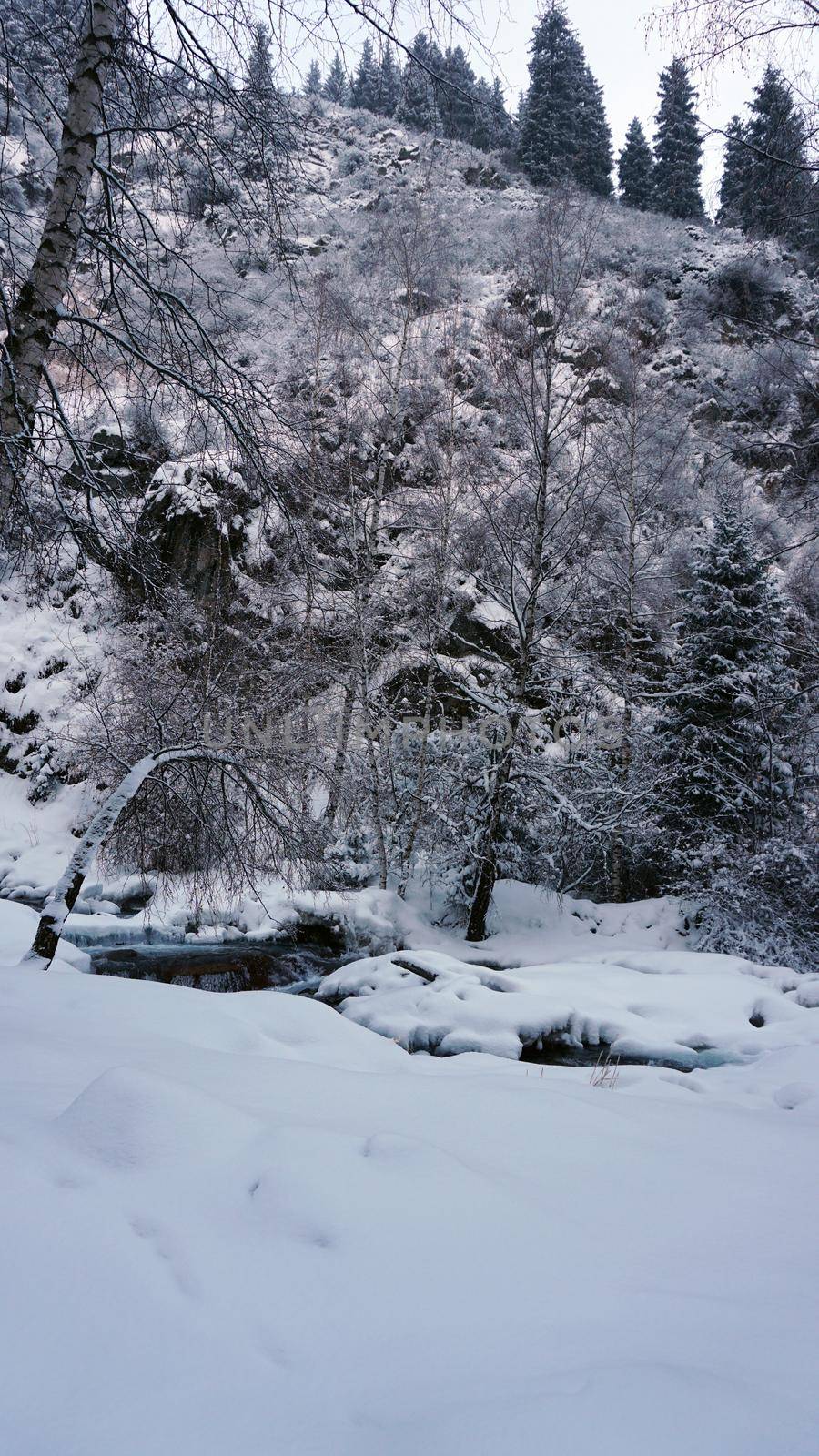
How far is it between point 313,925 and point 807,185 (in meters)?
9.51

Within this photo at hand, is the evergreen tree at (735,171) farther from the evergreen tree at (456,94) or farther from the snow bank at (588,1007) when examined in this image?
the snow bank at (588,1007)

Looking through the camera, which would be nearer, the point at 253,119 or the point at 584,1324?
the point at 584,1324

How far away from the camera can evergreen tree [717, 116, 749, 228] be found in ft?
13.2

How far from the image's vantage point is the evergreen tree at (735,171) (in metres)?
4.02

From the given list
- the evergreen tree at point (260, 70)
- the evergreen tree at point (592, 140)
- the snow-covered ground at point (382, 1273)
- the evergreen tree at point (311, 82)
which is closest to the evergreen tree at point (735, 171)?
the evergreen tree at point (311, 82)

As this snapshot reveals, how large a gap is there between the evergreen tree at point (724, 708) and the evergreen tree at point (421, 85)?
838 cm

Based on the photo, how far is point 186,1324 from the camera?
1155 mm

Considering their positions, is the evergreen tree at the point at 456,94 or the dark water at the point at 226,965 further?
the dark water at the point at 226,965

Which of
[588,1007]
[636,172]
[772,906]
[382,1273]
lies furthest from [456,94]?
[636,172]

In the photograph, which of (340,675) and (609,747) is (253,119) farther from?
(609,747)

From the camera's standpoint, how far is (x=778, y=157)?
4.12m

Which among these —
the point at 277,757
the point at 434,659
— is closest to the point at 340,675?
the point at 434,659

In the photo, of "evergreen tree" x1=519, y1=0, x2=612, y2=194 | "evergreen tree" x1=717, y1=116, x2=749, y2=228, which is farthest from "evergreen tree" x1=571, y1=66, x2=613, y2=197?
"evergreen tree" x1=717, y1=116, x2=749, y2=228

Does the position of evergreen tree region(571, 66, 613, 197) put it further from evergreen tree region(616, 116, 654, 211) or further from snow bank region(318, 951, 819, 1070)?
snow bank region(318, 951, 819, 1070)
